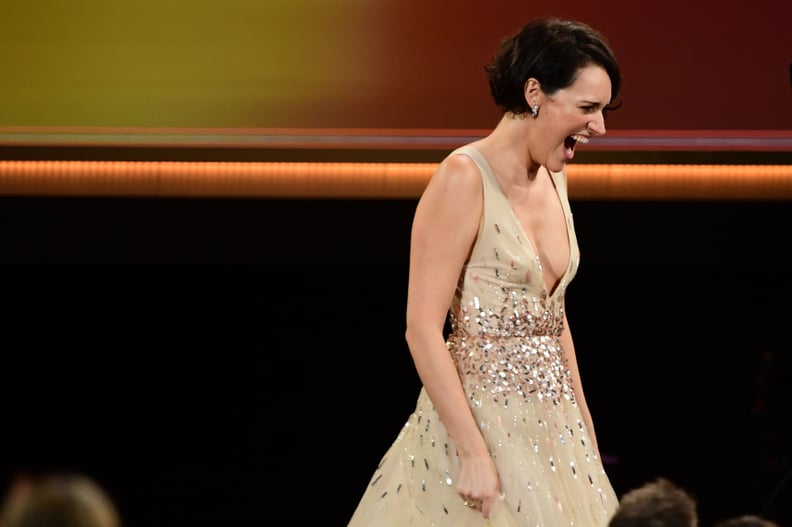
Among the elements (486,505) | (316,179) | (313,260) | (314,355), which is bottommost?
(314,355)

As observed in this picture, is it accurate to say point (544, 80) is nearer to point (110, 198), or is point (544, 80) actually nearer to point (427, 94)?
point (427, 94)

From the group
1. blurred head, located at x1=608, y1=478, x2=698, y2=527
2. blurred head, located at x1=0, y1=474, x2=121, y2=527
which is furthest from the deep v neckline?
blurred head, located at x1=0, y1=474, x2=121, y2=527

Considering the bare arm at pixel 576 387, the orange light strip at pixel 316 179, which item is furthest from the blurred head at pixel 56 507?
the orange light strip at pixel 316 179

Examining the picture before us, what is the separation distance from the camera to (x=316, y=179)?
3670 mm

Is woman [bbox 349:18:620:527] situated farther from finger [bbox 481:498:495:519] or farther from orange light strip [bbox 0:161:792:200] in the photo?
orange light strip [bbox 0:161:792:200]

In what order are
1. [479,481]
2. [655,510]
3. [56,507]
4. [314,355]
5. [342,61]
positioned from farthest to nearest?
[314,355] → [342,61] → [479,481] → [655,510] → [56,507]

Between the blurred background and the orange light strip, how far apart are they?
30 millimetres

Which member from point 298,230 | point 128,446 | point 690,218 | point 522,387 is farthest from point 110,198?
point 522,387

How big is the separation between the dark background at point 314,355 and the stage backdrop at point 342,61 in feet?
0.95

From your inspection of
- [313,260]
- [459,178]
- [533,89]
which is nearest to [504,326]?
[459,178]

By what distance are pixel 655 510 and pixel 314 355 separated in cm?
221

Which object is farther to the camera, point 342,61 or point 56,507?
point 342,61

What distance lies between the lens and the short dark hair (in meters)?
2.11

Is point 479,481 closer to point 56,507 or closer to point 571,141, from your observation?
point 571,141
